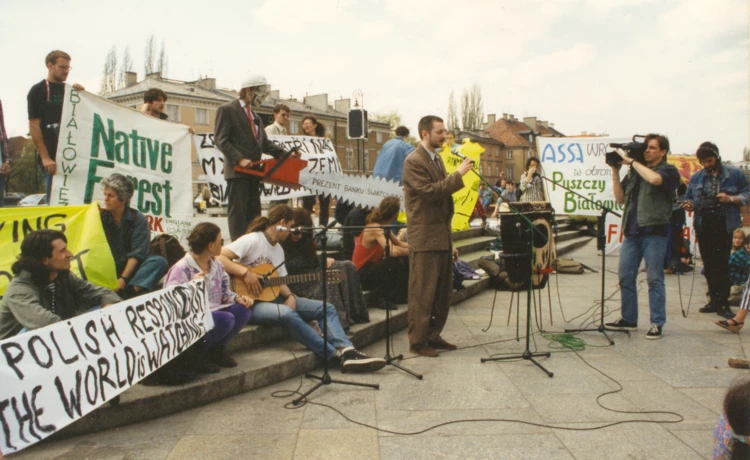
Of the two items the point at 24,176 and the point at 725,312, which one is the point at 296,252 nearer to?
the point at 725,312

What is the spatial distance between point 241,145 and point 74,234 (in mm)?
1869

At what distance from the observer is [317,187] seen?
25.8 feet

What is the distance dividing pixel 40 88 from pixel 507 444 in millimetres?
5082

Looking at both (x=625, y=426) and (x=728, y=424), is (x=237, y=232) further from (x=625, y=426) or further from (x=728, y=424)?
(x=728, y=424)

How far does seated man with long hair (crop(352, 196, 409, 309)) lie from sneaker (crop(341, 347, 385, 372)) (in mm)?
1433

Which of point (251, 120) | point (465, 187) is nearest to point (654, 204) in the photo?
point (251, 120)

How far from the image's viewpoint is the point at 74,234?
471 centimetres

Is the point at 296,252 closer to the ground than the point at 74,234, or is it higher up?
closer to the ground

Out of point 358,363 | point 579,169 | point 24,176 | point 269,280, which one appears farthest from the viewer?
point 24,176

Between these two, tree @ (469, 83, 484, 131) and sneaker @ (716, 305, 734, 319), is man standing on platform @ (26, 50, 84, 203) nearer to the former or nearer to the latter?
sneaker @ (716, 305, 734, 319)

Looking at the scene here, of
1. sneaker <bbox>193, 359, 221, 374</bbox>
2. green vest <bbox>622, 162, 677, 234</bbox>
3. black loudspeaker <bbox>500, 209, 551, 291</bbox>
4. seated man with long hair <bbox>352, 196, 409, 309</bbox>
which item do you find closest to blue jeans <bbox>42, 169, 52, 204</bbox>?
sneaker <bbox>193, 359, 221, 374</bbox>

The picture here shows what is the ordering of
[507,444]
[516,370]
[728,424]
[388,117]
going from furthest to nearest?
[388,117] → [516,370] → [507,444] → [728,424]

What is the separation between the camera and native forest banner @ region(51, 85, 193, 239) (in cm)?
577

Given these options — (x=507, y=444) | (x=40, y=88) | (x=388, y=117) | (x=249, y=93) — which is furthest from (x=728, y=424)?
(x=388, y=117)
